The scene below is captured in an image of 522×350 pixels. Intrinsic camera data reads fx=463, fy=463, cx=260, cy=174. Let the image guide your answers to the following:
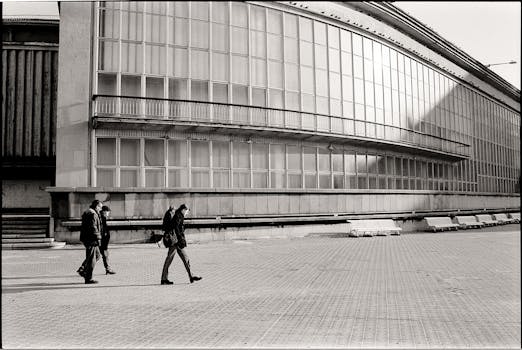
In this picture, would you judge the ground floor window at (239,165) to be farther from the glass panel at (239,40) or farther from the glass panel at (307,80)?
the glass panel at (239,40)

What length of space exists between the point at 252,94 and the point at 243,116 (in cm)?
139

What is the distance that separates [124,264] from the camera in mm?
11633

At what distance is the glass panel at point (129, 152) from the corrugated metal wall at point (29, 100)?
254 inches

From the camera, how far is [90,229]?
30.1ft

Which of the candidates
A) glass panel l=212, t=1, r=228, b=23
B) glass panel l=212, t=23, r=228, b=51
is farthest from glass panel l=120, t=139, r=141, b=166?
glass panel l=212, t=1, r=228, b=23

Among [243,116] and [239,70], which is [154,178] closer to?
[243,116]

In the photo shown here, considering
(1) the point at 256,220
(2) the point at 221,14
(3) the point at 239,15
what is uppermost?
(3) the point at 239,15

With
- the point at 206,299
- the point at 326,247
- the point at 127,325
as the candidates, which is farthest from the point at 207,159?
the point at 127,325

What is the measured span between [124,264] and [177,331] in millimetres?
6618

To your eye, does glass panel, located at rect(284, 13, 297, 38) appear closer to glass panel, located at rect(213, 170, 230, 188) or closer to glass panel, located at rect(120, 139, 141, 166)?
glass panel, located at rect(213, 170, 230, 188)

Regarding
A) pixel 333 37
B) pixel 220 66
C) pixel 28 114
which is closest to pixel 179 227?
pixel 220 66

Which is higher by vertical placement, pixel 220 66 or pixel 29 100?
pixel 220 66

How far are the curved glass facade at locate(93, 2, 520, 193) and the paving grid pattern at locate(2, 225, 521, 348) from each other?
28.5 ft

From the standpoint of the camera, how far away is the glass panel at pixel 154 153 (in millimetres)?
19766
